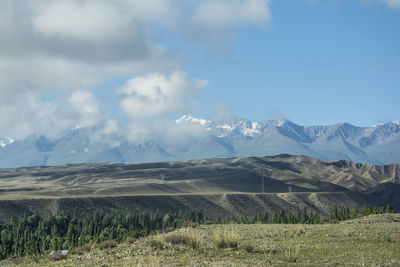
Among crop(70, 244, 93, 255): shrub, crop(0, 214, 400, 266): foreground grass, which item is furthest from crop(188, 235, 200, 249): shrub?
crop(70, 244, 93, 255): shrub

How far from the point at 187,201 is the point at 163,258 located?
138 meters

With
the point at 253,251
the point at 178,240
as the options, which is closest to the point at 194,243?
the point at 178,240

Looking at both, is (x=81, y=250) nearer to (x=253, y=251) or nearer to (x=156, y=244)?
(x=156, y=244)

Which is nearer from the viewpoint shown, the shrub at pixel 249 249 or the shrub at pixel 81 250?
the shrub at pixel 249 249

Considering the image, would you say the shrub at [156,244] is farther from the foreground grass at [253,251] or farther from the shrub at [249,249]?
the shrub at [249,249]

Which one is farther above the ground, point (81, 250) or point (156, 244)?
point (156, 244)

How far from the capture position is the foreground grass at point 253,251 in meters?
19.0

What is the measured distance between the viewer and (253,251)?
72.9 feet

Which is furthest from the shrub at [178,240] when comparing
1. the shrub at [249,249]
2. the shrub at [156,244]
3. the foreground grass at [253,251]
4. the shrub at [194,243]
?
the shrub at [249,249]

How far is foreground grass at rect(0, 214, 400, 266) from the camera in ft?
62.3

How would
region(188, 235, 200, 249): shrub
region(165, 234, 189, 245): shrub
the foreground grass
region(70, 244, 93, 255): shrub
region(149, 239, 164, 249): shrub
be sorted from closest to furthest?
1. the foreground grass
2. region(188, 235, 200, 249): shrub
3. region(149, 239, 164, 249): shrub
4. region(165, 234, 189, 245): shrub
5. region(70, 244, 93, 255): shrub

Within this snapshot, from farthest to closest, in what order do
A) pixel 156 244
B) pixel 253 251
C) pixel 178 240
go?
1. pixel 178 240
2. pixel 156 244
3. pixel 253 251

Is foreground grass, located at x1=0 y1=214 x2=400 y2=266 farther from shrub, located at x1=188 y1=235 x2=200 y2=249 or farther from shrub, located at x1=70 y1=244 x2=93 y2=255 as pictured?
shrub, located at x1=70 y1=244 x2=93 y2=255

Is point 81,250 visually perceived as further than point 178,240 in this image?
Yes
